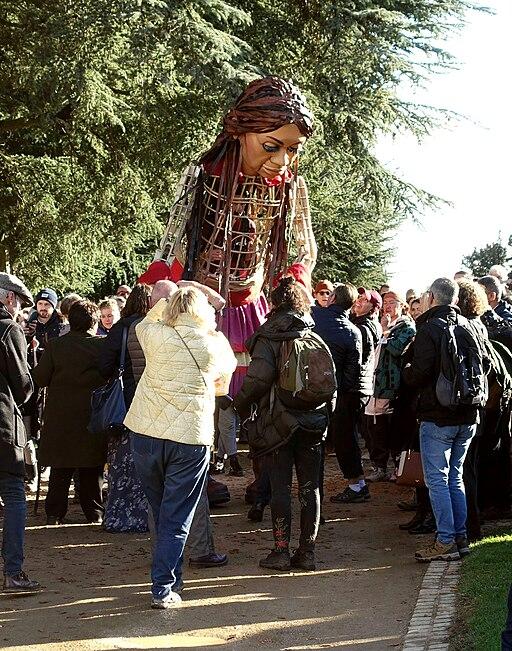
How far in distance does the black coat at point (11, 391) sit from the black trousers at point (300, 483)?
1758 mm

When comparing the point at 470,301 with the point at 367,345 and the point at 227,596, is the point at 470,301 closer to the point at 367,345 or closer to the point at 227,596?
the point at 227,596

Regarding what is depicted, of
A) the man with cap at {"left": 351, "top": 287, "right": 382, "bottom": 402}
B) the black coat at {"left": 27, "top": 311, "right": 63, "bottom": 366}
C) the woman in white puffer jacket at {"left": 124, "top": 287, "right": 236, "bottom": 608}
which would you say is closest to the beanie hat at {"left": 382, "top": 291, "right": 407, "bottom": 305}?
the man with cap at {"left": 351, "top": 287, "right": 382, "bottom": 402}

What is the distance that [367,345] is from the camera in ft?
38.9

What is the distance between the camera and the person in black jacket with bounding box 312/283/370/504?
35.4ft

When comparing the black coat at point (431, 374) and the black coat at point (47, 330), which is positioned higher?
the black coat at point (47, 330)

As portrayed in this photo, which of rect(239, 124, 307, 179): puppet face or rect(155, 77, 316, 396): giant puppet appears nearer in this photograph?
rect(239, 124, 307, 179): puppet face

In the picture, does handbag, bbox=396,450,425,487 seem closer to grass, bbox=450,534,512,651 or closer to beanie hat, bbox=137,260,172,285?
grass, bbox=450,534,512,651

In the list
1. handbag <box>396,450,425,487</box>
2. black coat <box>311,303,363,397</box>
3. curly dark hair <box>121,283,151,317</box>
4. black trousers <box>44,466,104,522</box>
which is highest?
curly dark hair <box>121,283,151,317</box>

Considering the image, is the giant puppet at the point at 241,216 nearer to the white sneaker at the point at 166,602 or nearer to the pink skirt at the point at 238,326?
the pink skirt at the point at 238,326

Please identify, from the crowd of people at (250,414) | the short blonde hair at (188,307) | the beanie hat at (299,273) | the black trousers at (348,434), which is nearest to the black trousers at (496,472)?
the crowd of people at (250,414)

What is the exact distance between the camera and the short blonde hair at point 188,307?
7180 mm

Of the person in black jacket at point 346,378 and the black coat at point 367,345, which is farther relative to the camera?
the black coat at point 367,345

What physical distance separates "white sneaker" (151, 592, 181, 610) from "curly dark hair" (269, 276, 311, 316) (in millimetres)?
2106

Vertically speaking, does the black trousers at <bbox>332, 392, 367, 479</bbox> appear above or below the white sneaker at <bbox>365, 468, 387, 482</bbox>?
above
